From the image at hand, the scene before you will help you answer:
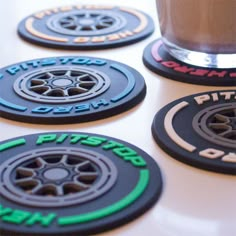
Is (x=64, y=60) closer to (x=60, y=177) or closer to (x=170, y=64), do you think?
(x=170, y=64)

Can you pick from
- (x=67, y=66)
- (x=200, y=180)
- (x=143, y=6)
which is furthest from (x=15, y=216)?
(x=143, y=6)

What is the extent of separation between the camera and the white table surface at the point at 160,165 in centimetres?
45

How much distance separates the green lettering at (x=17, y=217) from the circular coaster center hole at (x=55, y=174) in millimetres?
52

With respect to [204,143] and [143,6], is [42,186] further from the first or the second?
[143,6]

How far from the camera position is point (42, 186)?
48 centimetres

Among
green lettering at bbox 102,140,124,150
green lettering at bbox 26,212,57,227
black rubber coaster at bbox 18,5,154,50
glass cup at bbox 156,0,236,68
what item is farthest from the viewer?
black rubber coaster at bbox 18,5,154,50

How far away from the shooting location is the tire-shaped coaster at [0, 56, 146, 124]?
1.99ft

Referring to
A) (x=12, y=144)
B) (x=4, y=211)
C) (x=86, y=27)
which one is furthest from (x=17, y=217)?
(x=86, y=27)

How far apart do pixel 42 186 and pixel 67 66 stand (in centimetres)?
26

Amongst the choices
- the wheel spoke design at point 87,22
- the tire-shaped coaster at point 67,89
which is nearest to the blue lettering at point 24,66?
the tire-shaped coaster at point 67,89

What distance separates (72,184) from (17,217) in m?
0.06

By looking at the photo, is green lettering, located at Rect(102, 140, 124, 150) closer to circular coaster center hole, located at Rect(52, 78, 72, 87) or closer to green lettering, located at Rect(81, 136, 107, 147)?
green lettering, located at Rect(81, 136, 107, 147)

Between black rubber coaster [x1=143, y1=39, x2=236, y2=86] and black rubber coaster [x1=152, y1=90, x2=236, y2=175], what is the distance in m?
0.03

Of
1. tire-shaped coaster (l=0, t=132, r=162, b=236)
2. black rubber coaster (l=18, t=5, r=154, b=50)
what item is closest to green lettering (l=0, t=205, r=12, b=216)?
tire-shaped coaster (l=0, t=132, r=162, b=236)
